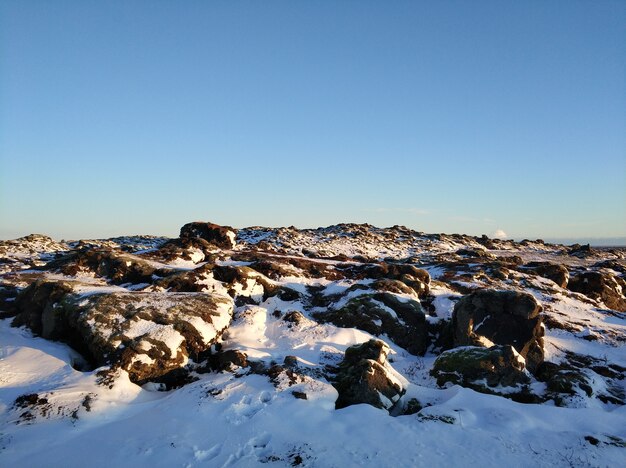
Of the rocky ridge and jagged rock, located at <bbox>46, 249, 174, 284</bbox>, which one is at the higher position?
jagged rock, located at <bbox>46, 249, 174, 284</bbox>

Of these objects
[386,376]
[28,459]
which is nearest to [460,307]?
[386,376]

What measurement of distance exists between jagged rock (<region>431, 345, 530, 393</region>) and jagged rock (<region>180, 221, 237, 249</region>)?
32435 millimetres

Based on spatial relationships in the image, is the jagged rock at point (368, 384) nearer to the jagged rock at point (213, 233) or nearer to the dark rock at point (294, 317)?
the dark rock at point (294, 317)

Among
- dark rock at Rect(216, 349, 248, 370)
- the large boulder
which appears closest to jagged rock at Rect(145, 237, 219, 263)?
dark rock at Rect(216, 349, 248, 370)

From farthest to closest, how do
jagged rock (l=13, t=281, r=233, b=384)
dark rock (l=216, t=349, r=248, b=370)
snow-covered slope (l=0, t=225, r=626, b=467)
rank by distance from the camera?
dark rock (l=216, t=349, r=248, b=370) < jagged rock (l=13, t=281, r=233, b=384) < snow-covered slope (l=0, t=225, r=626, b=467)

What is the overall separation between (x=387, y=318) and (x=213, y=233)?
97.4 ft

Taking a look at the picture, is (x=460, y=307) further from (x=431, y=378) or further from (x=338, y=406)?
(x=338, y=406)

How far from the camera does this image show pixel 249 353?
1744 cm

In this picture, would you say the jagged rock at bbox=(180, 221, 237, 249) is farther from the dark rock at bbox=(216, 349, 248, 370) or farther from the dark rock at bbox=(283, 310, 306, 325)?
the dark rock at bbox=(216, 349, 248, 370)

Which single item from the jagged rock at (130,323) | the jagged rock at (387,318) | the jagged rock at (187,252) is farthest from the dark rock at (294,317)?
the jagged rock at (187,252)

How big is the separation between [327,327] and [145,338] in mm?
10044

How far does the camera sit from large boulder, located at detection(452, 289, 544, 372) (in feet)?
66.4

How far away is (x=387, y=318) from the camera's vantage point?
22.9 m

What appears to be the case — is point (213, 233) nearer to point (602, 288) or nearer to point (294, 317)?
point (294, 317)
